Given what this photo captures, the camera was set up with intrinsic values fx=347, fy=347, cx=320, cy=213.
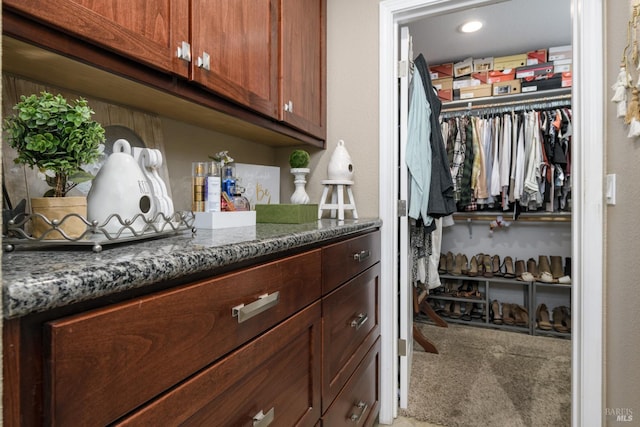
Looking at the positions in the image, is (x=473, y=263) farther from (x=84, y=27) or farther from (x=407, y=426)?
(x=84, y=27)

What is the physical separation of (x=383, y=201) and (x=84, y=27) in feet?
4.51

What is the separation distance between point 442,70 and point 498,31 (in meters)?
0.63

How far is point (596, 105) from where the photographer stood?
1.37m

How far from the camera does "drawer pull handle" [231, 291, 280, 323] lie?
27.7 inches

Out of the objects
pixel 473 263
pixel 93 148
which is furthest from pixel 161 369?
pixel 473 263

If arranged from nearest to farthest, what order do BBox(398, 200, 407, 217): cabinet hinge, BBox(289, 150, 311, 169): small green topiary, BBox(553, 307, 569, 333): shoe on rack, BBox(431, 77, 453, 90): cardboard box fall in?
BBox(289, 150, 311, 169): small green topiary
BBox(398, 200, 407, 217): cabinet hinge
BBox(553, 307, 569, 333): shoe on rack
BBox(431, 77, 453, 90): cardboard box

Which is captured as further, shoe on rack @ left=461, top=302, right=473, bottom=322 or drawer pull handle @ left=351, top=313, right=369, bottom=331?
shoe on rack @ left=461, top=302, right=473, bottom=322

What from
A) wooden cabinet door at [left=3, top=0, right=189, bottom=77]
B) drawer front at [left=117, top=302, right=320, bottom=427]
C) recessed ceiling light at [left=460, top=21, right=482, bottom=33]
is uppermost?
recessed ceiling light at [left=460, top=21, right=482, bottom=33]

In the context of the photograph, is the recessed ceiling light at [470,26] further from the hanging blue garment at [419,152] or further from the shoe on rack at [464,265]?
the shoe on rack at [464,265]

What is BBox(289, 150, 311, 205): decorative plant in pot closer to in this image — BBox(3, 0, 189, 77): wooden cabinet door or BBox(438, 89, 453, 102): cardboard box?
BBox(3, 0, 189, 77): wooden cabinet door

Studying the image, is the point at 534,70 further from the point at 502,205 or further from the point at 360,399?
the point at 360,399

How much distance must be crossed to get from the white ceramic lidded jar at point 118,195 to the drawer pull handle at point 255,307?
263 millimetres

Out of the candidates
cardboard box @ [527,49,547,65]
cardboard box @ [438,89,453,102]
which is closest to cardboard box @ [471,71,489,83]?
cardboard box @ [438,89,453,102]

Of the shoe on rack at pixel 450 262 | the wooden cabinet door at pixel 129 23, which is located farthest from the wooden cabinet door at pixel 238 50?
the shoe on rack at pixel 450 262
